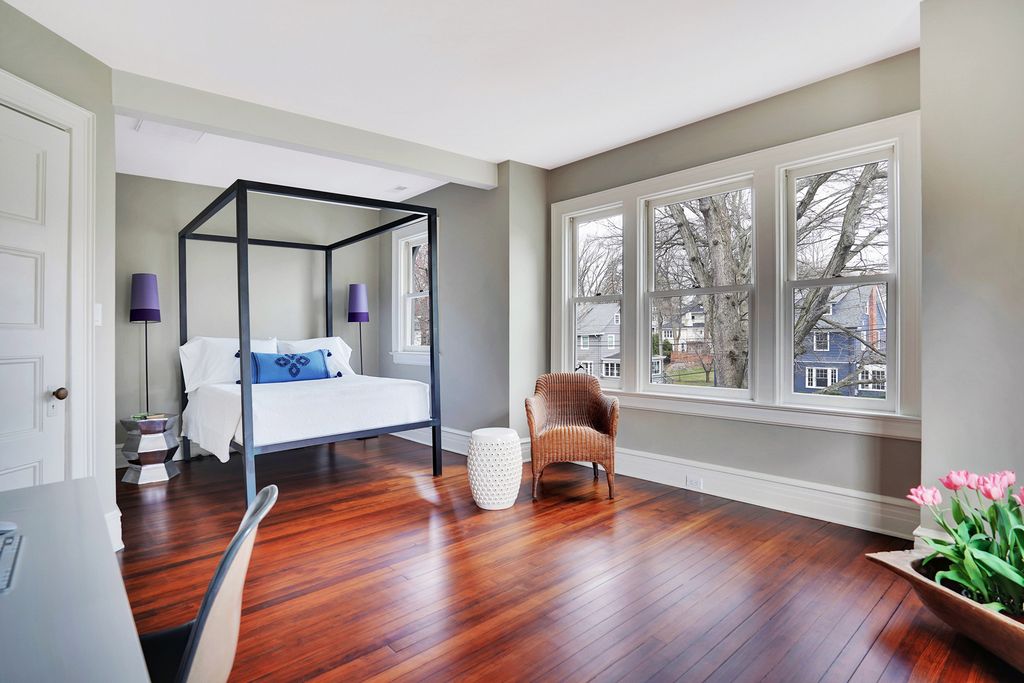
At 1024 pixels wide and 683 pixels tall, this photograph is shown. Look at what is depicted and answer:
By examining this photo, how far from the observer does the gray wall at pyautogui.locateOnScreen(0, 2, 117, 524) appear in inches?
104

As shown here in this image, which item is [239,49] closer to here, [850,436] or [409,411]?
[409,411]

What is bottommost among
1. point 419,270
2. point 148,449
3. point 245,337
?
point 148,449

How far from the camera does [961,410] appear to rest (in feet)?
8.04

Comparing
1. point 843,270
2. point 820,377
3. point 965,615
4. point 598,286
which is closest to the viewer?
point 965,615

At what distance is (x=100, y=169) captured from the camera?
2.96 meters

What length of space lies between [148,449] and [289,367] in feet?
3.99

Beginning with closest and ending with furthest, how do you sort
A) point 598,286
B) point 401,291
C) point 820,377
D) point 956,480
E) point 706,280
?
point 956,480 → point 820,377 → point 706,280 → point 598,286 → point 401,291

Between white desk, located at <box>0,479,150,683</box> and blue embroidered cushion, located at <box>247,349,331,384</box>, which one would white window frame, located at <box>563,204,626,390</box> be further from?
white desk, located at <box>0,479,150,683</box>

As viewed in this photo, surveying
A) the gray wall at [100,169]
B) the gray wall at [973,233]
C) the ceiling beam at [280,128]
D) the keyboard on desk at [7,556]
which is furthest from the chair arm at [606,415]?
the keyboard on desk at [7,556]

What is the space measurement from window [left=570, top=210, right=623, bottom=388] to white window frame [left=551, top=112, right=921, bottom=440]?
7 cm

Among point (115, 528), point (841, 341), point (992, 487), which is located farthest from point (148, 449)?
point (992, 487)

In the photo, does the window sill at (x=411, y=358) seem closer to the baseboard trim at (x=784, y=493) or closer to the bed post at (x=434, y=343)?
the bed post at (x=434, y=343)

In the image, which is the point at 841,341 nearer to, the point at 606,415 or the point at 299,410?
the point at 606,415

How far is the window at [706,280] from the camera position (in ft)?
12.4
